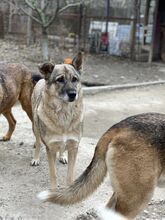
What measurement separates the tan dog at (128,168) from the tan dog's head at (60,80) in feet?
3.63

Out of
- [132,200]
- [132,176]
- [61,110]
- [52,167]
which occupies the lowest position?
[52,167]

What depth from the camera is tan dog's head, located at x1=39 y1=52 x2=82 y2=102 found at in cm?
461

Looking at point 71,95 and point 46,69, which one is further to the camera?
point 46,69

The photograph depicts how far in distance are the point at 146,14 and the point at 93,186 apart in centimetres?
A: 1333

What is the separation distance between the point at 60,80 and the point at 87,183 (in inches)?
55.9

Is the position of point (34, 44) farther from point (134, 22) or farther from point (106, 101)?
point (106, 101)

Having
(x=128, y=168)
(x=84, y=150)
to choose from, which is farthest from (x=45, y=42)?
(x=128, y=168)

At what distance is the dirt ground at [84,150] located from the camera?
4457 mm

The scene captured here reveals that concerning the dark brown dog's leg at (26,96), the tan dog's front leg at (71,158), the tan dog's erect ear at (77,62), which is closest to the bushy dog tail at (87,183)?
the tan dog's front leg at (71,158)

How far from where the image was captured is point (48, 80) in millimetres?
4684

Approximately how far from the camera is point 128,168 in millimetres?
3377

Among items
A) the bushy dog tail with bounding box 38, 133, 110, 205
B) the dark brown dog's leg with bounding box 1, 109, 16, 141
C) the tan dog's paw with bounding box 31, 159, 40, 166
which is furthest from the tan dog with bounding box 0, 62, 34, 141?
the bushy dog tail with bounding box 38, 133, 110, 205

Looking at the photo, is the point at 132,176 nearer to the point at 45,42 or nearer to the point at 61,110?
the point at 61,110

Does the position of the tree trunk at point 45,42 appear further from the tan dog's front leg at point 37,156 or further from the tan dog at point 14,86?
the tan dog's front leg at point 37,156
